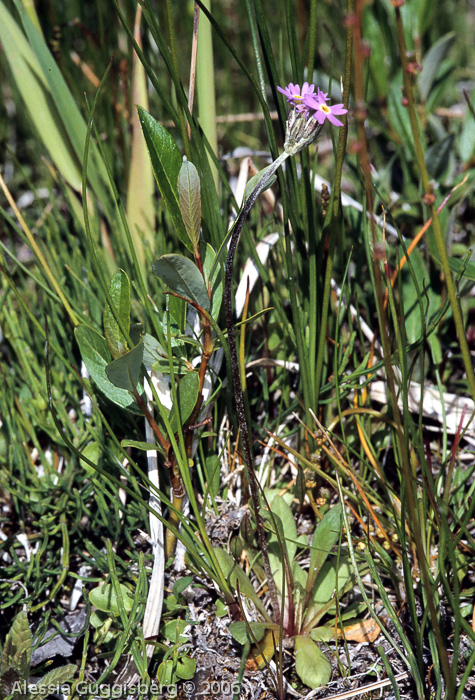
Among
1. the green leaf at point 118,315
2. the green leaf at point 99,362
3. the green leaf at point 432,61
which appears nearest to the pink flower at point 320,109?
the green leaf at point 118,315

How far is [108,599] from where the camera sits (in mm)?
993

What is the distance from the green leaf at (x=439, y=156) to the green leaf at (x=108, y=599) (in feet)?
4.30

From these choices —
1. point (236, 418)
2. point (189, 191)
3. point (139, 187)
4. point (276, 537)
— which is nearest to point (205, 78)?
point (139, 187)

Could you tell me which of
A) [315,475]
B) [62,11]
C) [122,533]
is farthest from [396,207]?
[62,11]

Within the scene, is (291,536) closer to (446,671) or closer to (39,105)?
(446,671)

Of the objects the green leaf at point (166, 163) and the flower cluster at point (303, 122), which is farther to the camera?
the green leaf at point (166, 163)

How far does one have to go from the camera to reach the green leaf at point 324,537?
1.02 m

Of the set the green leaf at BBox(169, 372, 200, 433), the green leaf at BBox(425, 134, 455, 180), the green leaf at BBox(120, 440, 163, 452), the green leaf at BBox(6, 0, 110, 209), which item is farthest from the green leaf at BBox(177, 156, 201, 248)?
the green leaf at BBox(425, 134, 455, 180)

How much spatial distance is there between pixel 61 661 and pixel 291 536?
0.47 m

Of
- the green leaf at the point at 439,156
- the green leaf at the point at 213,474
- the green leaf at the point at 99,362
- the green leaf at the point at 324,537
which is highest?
the green leaf at the point at 439,156

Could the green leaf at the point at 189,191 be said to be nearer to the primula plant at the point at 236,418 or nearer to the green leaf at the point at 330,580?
the primula plant at the point at 236,418

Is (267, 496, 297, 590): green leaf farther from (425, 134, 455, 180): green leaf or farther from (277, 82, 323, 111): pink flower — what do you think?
(425, 134, 455, 180): green leaf

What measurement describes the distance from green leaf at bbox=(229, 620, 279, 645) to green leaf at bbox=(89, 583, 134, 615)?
198mm

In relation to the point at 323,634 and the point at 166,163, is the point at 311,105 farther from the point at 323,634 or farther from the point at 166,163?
the point at 323,634
